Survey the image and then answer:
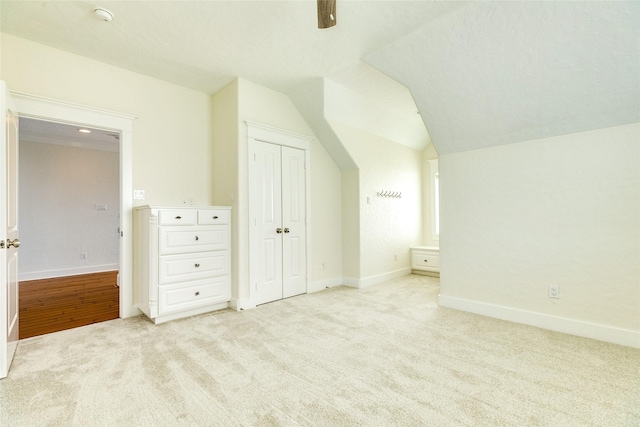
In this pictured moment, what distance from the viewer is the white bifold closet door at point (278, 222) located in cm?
375

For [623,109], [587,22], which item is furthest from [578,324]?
[587,22]

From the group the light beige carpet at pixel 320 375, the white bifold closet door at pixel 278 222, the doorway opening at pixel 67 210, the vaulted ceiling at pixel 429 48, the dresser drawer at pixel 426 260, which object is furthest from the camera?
the dresser drawer at pixel 426 260

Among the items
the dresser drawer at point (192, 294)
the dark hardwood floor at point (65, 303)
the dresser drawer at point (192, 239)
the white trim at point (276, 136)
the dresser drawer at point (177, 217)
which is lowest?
the dark hardwood floor at point (65, 303)

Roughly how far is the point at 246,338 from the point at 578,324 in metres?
3.04

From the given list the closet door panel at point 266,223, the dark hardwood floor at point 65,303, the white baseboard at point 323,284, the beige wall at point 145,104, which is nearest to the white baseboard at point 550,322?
the white baseboard at point 323,284

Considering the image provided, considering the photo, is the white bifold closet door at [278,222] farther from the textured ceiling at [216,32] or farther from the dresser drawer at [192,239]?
the textured ceiling at [216,32]

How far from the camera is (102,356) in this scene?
2355 millimetres

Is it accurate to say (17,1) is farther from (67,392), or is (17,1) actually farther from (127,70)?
(67,392)

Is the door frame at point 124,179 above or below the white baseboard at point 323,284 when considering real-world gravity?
above

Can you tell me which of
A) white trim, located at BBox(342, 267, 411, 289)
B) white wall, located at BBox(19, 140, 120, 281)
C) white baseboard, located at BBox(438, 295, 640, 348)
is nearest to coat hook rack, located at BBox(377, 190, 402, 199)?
white trim, located at BBox(342, 267, 411, 289)

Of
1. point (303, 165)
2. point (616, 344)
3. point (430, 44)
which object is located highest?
point (430, 44)

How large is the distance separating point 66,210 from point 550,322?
7.70 m

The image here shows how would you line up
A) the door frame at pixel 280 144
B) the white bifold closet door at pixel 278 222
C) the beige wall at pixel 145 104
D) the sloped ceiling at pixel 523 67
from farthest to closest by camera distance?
the white bifold closet door at pixel 278 222 → the door frame at pixel 280 144 → the beige wall at pixel 145 104 → the sloped ceiling at pixel 523 67

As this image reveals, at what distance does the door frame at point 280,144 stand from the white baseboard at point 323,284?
0.07 m
